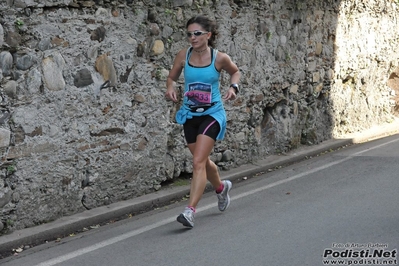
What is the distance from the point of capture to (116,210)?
7.30 metres

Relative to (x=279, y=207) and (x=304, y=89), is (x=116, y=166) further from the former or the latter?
(x=304, y=89)

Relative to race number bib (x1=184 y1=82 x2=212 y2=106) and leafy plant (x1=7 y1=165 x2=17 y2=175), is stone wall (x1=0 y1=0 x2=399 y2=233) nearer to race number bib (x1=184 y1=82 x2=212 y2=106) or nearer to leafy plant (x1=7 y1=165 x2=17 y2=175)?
leafy plant (x1=7 y1=165 x2=17 y2=175)

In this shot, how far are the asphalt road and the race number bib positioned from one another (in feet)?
3.67

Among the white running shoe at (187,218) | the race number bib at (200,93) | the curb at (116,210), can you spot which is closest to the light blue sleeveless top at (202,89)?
the race number bib at (200,93)

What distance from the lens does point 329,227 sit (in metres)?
6.41

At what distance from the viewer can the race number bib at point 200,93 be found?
6594 millimetres

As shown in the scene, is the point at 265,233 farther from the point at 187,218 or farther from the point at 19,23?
the point at 19,23

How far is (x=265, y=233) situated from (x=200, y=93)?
134cm

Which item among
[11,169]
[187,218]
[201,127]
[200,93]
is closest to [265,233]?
[187,218]

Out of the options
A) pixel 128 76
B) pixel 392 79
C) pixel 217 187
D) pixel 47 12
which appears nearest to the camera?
pixel 47 12

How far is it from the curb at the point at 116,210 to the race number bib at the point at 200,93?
146 cm

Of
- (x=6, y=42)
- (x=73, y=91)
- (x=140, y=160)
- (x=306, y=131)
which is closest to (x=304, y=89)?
(x=306, y=131)

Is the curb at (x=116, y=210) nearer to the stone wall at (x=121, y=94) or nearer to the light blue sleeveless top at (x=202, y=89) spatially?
the stone wall at (x=121, y=94)

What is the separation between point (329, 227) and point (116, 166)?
2.32m
